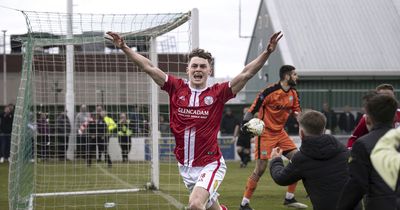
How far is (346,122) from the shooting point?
23.2 m

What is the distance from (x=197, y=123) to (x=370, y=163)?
8.96 ft

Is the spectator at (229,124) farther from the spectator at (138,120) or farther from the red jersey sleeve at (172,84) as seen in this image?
the red jersey sleeve at (172,84)

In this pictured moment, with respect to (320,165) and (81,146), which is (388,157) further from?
(81,146)

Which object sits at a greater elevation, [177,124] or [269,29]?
[269,29]

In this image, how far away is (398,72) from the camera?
29203 mm

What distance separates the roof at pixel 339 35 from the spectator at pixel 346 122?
5274mm

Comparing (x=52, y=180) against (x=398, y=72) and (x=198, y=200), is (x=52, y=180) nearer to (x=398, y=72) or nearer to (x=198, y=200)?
(x=198, y=200)

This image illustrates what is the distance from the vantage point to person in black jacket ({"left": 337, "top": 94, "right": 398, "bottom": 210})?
4.59 meters

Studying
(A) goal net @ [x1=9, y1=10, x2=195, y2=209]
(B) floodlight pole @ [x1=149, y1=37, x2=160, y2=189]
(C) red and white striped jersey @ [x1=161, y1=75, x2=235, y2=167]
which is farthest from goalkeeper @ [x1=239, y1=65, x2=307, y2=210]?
(C) red and white striped jersey @ [x1=161, y1=75, x2=235, y2=167]

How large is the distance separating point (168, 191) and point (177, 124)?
586 centimetres

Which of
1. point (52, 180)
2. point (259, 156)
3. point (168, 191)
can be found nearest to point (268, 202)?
point (259, 156)

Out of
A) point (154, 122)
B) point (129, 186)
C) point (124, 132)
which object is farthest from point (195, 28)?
point (124, 132)

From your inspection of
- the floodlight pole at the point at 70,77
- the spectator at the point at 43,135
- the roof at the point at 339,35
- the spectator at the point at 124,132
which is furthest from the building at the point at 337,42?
the spectator at the point at 43,135

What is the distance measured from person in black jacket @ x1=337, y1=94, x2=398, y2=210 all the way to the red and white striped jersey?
2.53 meters
